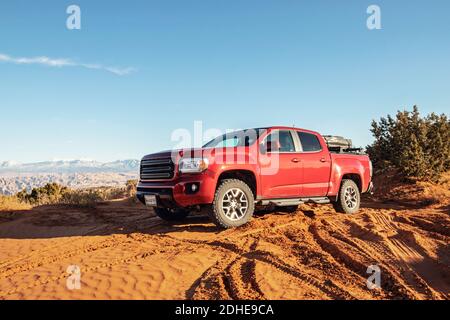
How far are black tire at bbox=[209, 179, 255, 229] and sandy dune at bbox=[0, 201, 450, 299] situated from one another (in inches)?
7.9

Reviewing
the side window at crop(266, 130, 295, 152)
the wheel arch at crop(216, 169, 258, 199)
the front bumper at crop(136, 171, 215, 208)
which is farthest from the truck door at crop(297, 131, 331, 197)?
the front bumper at crop(136, 171, 215, 208)

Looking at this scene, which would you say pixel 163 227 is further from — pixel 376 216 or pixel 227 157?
pixel 376 216

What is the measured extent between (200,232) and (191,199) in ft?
2.49

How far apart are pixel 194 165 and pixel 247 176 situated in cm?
119

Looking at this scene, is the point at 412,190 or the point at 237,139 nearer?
the point at 237,139

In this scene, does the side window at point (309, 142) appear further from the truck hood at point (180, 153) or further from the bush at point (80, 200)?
the bush at point (80, 200)

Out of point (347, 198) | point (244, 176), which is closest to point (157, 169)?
point (244, 176)

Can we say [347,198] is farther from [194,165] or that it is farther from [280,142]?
[194,165]

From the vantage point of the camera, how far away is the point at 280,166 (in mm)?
7348

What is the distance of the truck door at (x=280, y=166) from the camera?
7.20 metres

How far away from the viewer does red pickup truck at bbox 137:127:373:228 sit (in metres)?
6.51

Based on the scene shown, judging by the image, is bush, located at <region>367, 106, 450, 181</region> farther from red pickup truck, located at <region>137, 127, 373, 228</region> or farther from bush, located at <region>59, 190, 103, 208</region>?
bush, located at <region>59, 190, 103, 208</region>

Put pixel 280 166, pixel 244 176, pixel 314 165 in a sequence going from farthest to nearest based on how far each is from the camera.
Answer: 1. pixel 314 165
2. pixel 280 166
3. pixel 244 176
